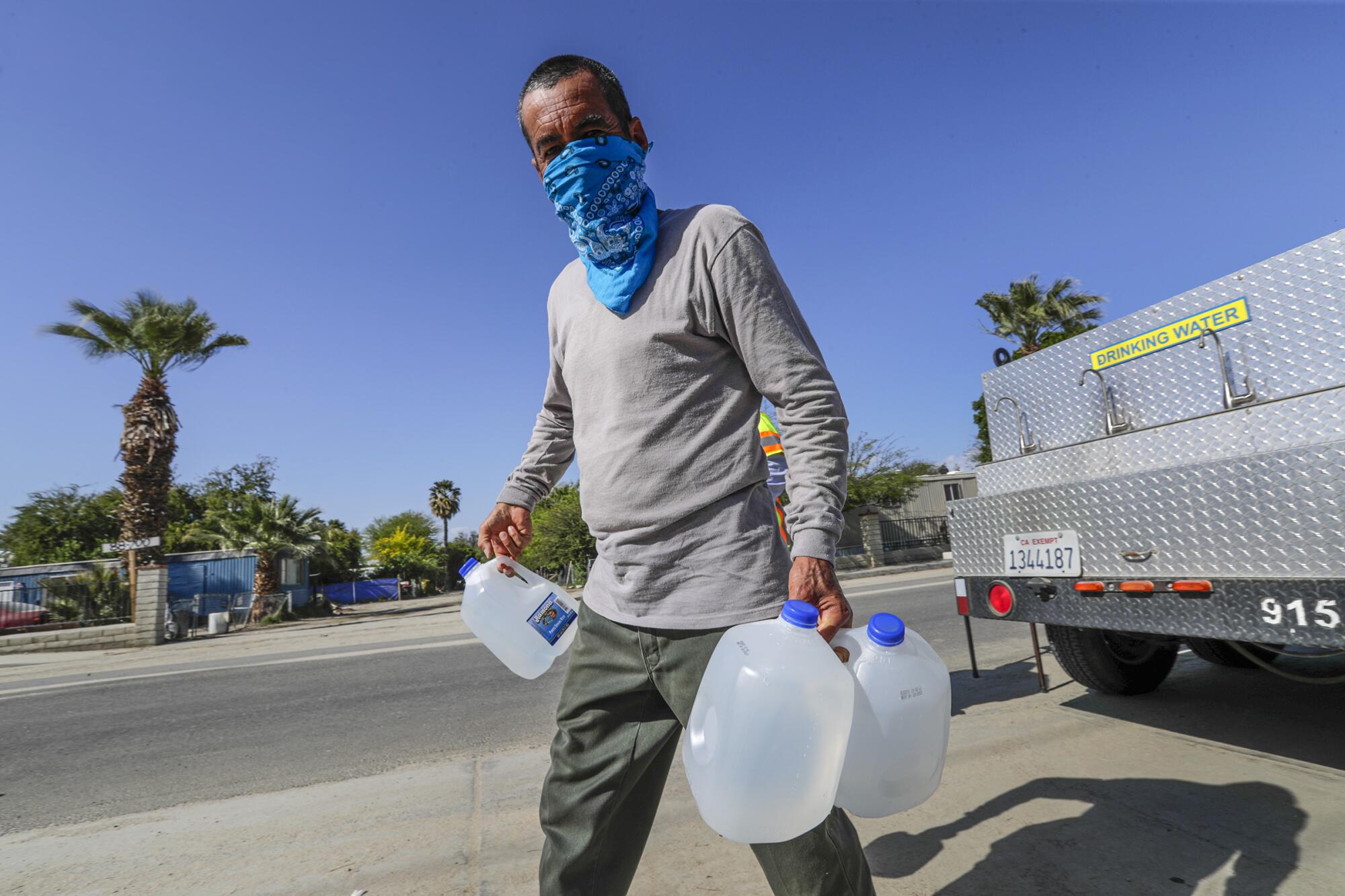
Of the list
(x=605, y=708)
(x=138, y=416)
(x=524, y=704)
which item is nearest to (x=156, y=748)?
(x=524, y=704)

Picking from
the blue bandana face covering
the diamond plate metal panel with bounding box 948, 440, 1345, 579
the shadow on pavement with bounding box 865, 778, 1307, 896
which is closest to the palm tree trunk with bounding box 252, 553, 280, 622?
the shadow on pavement with bounding box 865, 778, 1307, 896

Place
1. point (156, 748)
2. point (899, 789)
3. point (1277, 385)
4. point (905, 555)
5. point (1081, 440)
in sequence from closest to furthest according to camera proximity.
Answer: point (899, 789)
point (1277, 385)
point (1081, 440)
point (156, 748)
point (905, 555)

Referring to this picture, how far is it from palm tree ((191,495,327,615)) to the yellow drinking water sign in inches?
1013

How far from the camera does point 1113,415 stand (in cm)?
333

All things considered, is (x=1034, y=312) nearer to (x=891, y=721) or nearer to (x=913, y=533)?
(x=913, y=533)

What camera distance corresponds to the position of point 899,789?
51.2 inches

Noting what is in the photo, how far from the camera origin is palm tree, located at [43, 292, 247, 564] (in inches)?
696

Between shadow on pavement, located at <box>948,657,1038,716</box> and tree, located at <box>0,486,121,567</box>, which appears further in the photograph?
tree, located at <box>0,486,121,567</box>

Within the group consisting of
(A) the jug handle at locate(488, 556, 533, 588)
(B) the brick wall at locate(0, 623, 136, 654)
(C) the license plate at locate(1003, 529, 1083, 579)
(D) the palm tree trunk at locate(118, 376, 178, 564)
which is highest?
(D) the palm tree trunk at locate(118, 376, 178, 564)

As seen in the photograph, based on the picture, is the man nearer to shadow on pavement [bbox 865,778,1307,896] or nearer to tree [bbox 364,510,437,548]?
shadow on pavement [bbox 865,778,1307,896]

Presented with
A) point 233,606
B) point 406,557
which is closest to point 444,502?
point 406,557

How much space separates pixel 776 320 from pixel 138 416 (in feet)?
71.2

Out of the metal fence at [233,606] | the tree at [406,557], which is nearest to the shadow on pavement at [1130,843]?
the metal fence at [233,606]

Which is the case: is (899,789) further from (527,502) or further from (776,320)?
(527,502)
